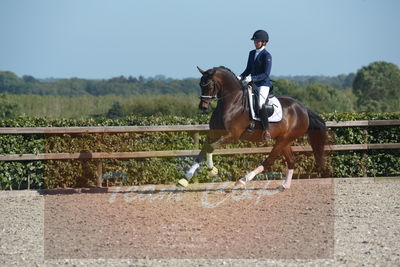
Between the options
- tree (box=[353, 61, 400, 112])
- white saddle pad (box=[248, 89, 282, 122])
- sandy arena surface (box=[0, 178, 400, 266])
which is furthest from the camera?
tree (box=[353, 61, 400, 112])

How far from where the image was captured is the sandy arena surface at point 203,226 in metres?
6.55

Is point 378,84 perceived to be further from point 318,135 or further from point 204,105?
point 204,105

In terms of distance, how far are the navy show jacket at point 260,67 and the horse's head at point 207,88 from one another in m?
0.68

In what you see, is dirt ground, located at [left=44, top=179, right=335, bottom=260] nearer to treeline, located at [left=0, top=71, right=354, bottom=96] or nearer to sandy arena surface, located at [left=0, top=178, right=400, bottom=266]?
sandy arena surface, located at [left=0, top=178, right=400, bottom=266]

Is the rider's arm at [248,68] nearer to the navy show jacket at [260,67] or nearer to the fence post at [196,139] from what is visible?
the navy show jacket at [260,67]

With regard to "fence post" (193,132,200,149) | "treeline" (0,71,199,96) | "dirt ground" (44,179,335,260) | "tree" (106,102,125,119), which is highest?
"fence post" (193,132,200,149)

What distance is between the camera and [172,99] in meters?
21.6

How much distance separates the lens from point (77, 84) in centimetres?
6028

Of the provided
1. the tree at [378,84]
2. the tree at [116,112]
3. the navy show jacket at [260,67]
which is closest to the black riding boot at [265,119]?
the navy show jacket at [260,67]

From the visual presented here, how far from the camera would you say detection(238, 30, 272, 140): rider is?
418 inches

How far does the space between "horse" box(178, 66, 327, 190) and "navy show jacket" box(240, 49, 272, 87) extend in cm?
29

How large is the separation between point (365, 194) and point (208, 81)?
3.28 m

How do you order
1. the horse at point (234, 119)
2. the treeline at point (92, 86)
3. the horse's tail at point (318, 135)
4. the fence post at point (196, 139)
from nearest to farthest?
the horse at point (234, 119) → the horse's tail at point (318, 135) → the fence post at point (196, 139) → the treeline at point (92, 86)

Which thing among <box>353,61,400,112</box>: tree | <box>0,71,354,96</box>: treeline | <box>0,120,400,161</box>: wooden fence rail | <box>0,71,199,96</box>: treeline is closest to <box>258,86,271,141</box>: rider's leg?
<box>0,120,400,161</box>: wooden fence rail
